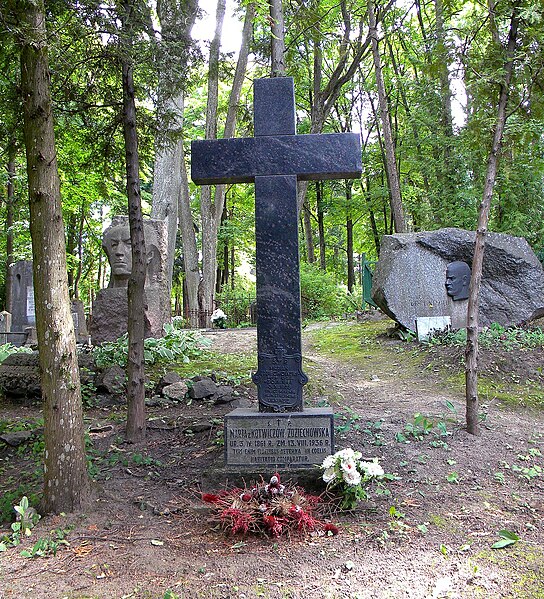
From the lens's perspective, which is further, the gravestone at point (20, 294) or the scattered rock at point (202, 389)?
the gravestone at point (20, 294)

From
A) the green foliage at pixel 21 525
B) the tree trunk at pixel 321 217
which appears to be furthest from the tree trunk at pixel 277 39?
the tree trunk at pixel 321 217

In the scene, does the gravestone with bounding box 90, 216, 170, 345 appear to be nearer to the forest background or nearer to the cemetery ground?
the forest background

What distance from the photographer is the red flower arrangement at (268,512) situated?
3.23 m

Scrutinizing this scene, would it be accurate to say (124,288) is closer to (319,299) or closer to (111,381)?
(111,381)

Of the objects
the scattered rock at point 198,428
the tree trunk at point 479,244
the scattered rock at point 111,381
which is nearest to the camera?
the tree trunk at point 479,244

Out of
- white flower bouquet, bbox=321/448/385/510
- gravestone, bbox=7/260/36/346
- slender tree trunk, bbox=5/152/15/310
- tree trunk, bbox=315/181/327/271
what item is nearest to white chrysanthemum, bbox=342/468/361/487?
white flower bouquet, bbox=321/448/385/510

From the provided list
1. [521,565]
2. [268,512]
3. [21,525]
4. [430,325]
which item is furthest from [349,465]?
[430,325]

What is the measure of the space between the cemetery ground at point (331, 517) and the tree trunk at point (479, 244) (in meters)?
0.35

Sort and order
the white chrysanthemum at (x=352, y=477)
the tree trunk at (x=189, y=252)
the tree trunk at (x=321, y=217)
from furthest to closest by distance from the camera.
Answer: the tree trunk at (x=321, y=217), the tree trunk at (x=189, y=252), the white chrysanthemum at (x=352, y=477)

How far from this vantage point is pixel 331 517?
3496 millimetres

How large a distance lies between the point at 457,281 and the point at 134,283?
21.6 ft

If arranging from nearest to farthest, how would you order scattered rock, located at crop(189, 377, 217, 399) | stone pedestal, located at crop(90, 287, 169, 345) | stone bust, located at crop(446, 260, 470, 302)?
scattered rock, located at crop(189, 377, 217, 399) < stone pedestal, located at crop(90, 287, 169, 345) < stone bust, located at crop(446, 260, 470, 302)

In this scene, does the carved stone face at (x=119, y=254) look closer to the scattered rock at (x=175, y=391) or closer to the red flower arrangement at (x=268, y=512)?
the scattered rock at (x=175, y=391)

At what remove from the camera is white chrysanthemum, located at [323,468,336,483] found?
356cm
